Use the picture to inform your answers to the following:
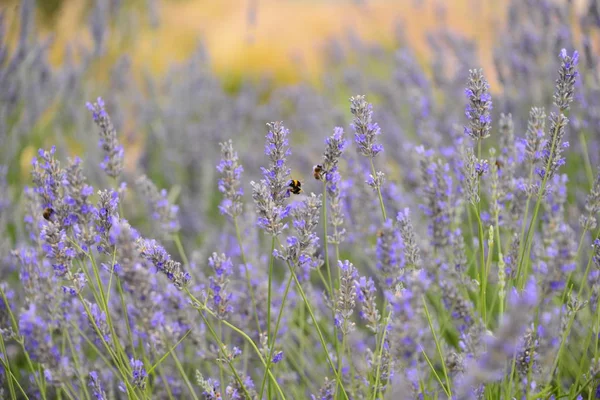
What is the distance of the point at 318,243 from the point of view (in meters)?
1.99

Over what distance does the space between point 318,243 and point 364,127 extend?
755mm

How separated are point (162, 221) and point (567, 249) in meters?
1.26

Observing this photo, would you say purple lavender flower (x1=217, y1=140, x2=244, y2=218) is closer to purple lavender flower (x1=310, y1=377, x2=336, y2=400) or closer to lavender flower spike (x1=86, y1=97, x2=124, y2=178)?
lavender flower spike (x1=86, y1=97, x2=124, y2=178)

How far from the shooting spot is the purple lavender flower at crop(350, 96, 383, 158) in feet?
4.20

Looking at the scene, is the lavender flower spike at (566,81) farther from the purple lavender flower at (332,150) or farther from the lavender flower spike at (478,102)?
the purple lavender flower at (332,150)

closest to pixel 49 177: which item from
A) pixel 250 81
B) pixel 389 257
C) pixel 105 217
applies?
pixel 105 217

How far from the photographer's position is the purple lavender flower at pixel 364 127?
4.20 feet

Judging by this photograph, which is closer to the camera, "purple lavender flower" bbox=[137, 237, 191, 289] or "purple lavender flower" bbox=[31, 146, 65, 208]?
"purple lavender flower" bbox=[137, 237, 191, 289]

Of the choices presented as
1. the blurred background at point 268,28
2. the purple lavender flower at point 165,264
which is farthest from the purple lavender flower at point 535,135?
the blurred background at point 268,28

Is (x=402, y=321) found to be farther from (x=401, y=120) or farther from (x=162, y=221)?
(x=401, y=120)

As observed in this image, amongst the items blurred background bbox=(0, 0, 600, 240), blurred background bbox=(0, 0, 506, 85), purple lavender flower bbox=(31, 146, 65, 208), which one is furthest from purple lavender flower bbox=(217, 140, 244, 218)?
blurred background bbox=(0, 0, 506, 85)

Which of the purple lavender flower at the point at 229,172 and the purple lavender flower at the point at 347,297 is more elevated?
the purple lavender flower at the point at 229,172

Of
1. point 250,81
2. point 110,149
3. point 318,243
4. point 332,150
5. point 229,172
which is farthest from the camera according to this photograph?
point 250,81

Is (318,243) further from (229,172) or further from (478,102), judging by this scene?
(478,102)
